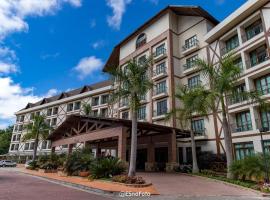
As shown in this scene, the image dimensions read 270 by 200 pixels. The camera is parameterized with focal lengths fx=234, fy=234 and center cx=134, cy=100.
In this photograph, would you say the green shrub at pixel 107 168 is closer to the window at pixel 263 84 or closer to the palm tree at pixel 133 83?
the palm tree at pixel 133 83

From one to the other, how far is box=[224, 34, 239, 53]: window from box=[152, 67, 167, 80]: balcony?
9038mm

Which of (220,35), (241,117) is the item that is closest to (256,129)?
(241,117)

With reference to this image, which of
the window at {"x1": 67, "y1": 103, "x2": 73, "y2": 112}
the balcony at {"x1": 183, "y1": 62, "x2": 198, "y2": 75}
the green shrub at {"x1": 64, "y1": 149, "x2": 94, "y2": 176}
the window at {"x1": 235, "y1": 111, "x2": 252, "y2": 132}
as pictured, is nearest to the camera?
the green shrub at {"x1": 64, "y1": 149, "x2": 94, "y2": 176}

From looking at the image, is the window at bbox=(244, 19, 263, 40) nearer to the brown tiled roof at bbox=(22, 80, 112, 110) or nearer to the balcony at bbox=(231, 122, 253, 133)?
the balcony at bbox=(231, 122, 253, 133)

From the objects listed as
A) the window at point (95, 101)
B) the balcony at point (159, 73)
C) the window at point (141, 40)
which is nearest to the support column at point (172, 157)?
the balcony at point (159, 73)

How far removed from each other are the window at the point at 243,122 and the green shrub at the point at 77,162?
15977mm

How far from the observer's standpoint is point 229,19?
2738 centimetres

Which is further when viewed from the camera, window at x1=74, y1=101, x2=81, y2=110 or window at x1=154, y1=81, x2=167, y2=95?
window at x1=74, y1=101, x2=81, y2=110

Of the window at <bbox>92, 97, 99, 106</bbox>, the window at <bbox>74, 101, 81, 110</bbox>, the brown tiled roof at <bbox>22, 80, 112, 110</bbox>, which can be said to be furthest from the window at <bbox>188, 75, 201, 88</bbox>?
the window at <bbox>74, 101, 81, 110</bbox>

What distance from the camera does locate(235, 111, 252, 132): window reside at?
80.2 feet

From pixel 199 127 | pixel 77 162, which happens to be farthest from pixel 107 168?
pixel 199 127

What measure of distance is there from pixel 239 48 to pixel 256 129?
9.39 metres

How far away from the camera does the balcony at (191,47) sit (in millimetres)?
32344

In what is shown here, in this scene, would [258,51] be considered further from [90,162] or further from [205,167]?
[90,162]
